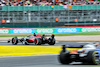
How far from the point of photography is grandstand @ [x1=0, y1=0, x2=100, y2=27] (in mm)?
35906

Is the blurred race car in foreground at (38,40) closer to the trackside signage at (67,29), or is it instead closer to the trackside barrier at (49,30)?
the trackside barrier at (49,30)

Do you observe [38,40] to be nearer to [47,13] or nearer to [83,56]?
[83,56]

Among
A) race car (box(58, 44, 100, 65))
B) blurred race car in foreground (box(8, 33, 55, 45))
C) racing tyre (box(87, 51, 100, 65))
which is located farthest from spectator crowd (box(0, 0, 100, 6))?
racing tyre (box(87, 51, 100, 65))

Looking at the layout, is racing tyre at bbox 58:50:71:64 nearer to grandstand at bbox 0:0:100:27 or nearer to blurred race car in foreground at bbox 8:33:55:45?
blurred race car in foreground at bbox 8:33:55:45

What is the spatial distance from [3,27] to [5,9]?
11.3ft

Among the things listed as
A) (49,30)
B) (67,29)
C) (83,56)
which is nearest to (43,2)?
(49,30)

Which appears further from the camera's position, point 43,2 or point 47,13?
point 43,2

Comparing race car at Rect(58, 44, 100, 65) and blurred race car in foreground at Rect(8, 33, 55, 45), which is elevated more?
race car at Rect(58, 44, 100, 65)

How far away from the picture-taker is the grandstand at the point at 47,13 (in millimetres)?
35906

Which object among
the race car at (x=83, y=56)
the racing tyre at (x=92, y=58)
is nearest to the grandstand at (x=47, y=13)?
the race car at (x=83, y=56)

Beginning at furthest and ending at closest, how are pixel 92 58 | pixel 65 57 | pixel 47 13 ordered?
pixel 47 13 → pixel 65 57 → pixel 92 58

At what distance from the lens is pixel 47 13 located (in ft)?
122

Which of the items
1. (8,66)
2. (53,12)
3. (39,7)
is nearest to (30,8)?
(39,7)

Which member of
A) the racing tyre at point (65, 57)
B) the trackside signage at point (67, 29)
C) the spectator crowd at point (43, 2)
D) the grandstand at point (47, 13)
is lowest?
the trackside signage at point (67, 29)
